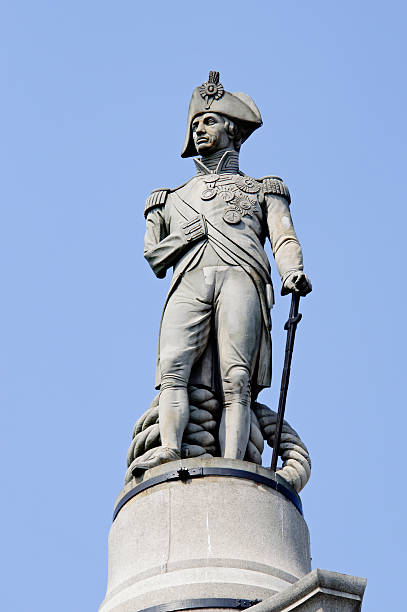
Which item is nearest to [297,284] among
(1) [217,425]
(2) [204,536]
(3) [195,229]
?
(3) [195,229]

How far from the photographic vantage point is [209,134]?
15703 mm

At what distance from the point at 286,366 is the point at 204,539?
254cm

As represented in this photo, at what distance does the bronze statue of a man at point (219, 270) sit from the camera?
1354 centimetres

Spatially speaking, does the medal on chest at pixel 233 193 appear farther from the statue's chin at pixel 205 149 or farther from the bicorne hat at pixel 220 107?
the bicorne hat at pixel 220 107

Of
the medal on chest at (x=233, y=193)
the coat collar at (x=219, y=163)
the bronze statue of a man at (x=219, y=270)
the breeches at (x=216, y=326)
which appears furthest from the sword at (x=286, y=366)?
the coat collar at (x=219, y=163)

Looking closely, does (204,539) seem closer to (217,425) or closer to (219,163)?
(217,425)

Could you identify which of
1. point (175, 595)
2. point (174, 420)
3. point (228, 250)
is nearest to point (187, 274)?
point (228, 250)

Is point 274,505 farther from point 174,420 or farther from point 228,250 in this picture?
point 228,250

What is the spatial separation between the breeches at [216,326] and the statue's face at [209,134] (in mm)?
2013

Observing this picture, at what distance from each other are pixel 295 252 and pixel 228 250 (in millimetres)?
791

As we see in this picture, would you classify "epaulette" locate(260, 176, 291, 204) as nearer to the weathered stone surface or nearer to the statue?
the statue

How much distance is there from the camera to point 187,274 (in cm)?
1438

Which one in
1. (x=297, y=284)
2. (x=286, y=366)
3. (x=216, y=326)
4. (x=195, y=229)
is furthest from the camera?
(x=195, y=229)

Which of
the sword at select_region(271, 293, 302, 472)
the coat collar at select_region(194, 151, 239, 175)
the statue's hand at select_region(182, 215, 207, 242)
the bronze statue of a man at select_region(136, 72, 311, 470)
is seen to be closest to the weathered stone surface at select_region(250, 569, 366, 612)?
the bronze statue of a man at select_region(136, 72, 311, 470)
